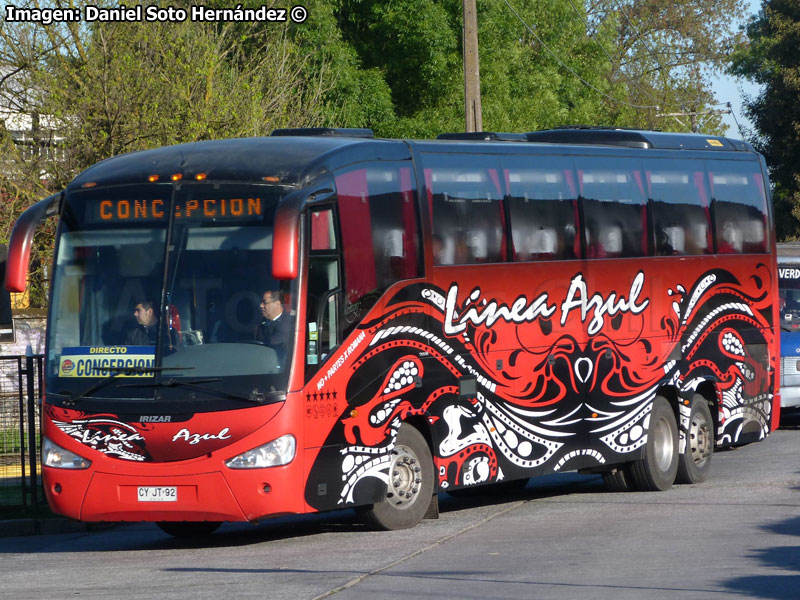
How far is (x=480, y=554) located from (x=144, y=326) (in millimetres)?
3123

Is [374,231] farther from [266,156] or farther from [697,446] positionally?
[697,446]

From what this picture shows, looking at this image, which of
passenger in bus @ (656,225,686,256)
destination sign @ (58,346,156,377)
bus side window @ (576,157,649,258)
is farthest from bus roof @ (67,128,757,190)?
passenger in bus @ (656,225,686,256)

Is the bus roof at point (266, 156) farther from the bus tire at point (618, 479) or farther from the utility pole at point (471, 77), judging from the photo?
the utility pole at point (471, 77)

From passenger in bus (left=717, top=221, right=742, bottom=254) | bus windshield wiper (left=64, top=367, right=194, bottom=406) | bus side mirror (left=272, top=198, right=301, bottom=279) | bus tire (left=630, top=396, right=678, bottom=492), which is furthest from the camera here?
passenger in bus (left=717, top=221, right=742, bottom=254)

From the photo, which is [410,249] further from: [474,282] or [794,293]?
[794,293]

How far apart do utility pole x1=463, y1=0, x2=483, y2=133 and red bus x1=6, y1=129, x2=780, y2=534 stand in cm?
984

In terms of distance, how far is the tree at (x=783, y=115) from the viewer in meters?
54.2

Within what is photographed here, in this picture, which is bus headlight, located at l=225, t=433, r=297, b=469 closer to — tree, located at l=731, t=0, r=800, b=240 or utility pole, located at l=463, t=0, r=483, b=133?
utility pole, located at l=463, t=0, r=483, b=133

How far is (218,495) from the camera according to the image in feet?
35.7

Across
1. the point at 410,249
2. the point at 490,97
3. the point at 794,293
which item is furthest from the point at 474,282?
the point at 490,97

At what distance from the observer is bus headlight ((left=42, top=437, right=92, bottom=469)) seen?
446 inches

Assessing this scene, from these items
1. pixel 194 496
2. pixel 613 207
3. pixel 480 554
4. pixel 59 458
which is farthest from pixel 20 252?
pixel 613 207

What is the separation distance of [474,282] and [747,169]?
5.39 metres

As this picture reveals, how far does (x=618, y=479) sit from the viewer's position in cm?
1516
